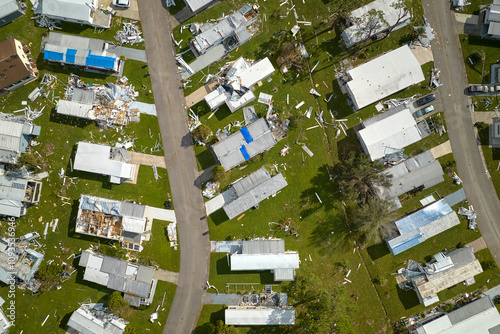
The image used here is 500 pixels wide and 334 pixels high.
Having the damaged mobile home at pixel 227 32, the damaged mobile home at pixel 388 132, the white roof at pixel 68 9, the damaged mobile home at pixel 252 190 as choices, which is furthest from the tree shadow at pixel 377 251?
the white roof at pixel 68 9

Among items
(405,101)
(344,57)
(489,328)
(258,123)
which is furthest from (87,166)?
(489,328)

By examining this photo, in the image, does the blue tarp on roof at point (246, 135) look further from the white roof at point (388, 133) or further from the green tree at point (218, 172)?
the white roof at point (388, 133)

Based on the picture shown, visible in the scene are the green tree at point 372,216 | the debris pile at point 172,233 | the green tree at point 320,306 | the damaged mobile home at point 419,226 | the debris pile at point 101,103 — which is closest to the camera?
the green tree at point 320,306

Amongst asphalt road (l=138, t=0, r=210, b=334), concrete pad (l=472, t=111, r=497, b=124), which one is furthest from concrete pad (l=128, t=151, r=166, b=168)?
concrete pad (l=472, t=111, r=497, b=124)

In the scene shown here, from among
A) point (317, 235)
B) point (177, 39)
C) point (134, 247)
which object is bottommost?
point (317, 235)

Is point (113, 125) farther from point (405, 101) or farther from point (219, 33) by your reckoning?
point (405, 101)

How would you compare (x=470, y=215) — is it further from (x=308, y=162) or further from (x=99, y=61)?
(x=99, y=61)
